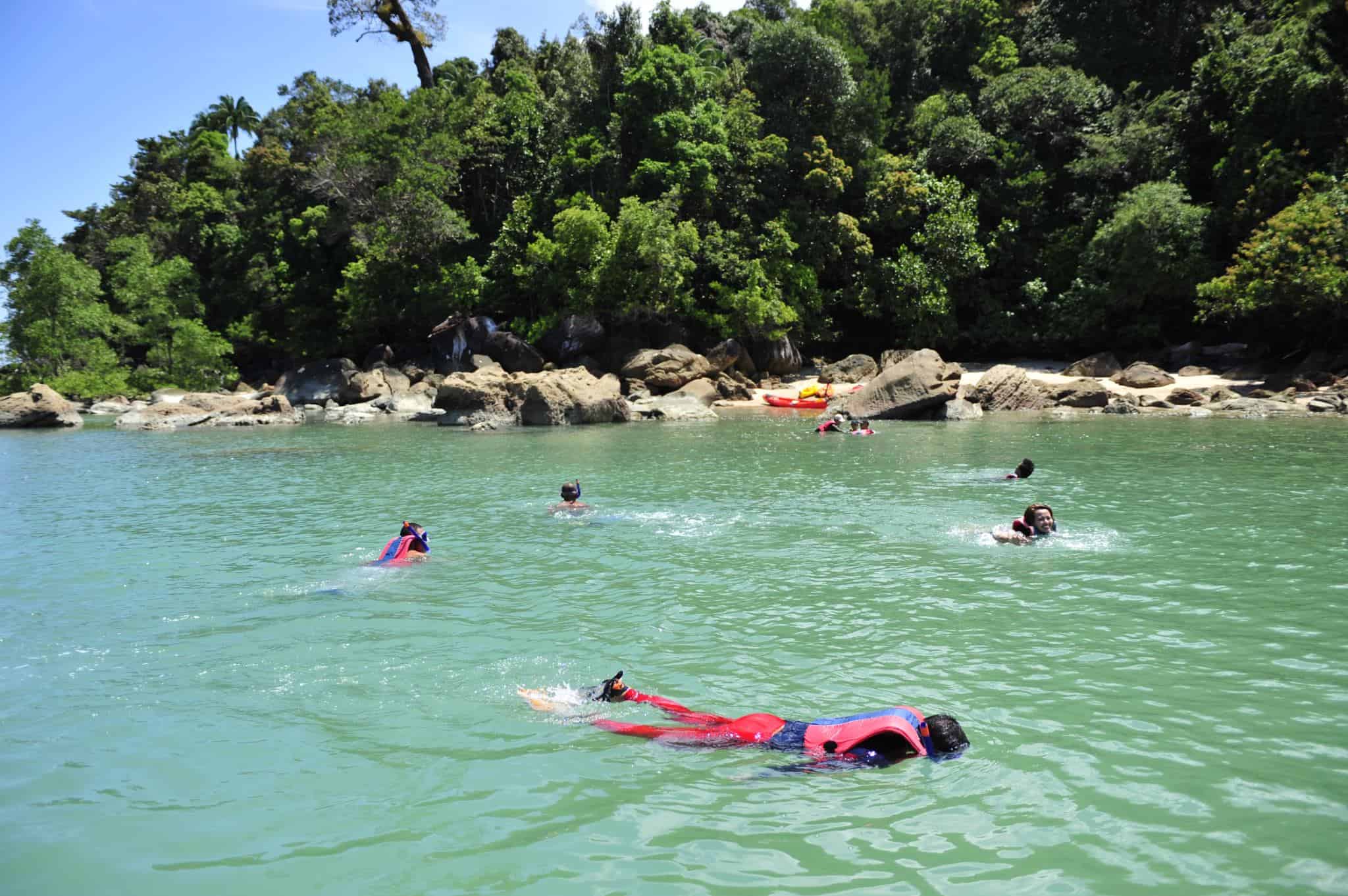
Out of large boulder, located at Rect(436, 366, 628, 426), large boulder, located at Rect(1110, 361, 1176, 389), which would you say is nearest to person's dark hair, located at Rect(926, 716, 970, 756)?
large boulder, located at Rect(436, 366, 628, 426)

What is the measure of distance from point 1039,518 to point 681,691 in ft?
21.5

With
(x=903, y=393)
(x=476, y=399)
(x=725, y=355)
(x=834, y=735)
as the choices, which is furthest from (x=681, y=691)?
(x=725, y=355)

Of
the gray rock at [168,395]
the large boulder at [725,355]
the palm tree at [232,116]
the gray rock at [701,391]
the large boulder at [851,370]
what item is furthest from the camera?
the palm tree at [232,116]

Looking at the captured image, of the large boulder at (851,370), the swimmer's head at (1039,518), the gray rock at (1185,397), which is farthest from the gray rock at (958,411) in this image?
the swimmer's head at (1039,518)

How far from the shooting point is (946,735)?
209 inches

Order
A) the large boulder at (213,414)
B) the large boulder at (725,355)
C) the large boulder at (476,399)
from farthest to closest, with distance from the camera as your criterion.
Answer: the large boulder at (725,355), the large boulder at (213,414), the large boulder at (476,399)

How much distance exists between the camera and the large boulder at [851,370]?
1441 inches

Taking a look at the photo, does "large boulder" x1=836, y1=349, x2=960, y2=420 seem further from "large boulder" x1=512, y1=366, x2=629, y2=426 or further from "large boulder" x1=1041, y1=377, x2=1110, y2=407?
"large boulder" x1=512, y1=366, x2=629, y2=426

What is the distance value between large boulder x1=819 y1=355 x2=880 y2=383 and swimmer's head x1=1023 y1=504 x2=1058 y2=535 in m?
25.3

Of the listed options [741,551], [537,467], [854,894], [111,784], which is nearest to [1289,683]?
[854,894]

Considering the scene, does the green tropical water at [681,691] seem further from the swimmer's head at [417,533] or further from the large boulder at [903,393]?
the large boulder at [903,393]

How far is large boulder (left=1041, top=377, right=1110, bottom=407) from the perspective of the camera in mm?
29812

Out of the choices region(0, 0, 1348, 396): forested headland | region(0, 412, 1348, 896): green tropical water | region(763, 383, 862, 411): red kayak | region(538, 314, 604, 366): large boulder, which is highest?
region(0, 0, 1348, 396): forested headland

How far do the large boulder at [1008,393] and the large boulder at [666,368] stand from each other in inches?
445
